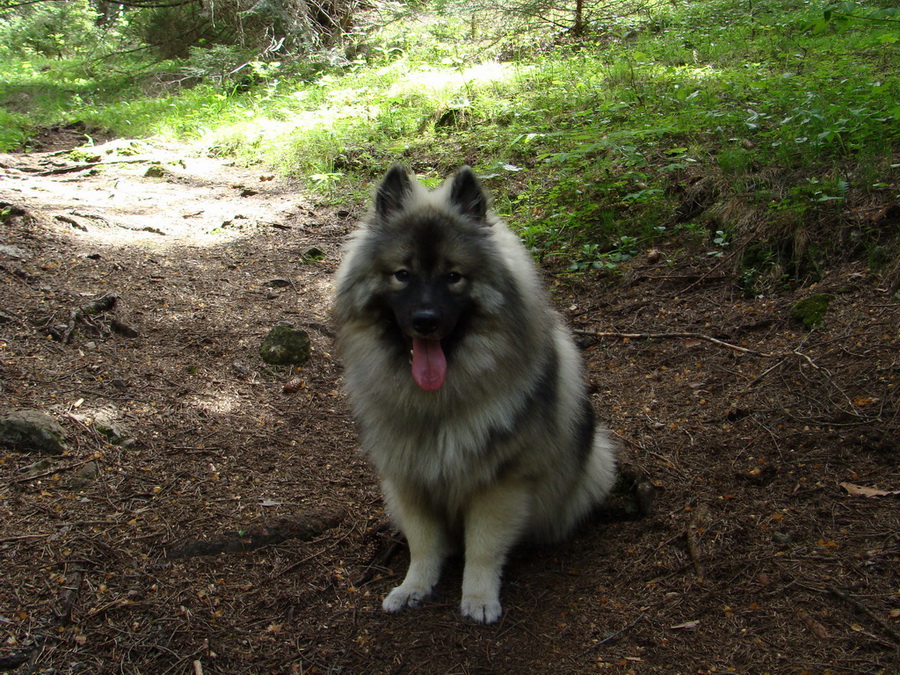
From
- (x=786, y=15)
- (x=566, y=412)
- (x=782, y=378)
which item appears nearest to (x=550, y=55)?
(x=786, y=15)

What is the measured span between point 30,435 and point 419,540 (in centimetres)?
198

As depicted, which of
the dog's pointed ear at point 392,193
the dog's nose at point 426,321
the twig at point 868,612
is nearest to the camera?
the twig at point 868,612

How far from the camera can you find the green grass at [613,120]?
486cm

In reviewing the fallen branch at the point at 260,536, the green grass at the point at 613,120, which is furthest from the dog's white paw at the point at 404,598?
the green grass at the point at 613,120

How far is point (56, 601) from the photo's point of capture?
7.84 ft

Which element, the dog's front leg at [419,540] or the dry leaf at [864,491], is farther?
the dog's front leg at [419,540]

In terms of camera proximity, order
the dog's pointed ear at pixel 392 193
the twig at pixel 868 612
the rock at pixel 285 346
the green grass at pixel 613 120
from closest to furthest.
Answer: the twig at pixel 868 612, the dog's pointed ear at pixel 392 193, the rock at pixel 285 346, the green grass at pixel 613 120

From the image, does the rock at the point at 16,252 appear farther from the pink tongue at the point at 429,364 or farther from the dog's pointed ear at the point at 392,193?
the pink tongue at the point at 429,364

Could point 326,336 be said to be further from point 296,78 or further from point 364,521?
point 296,78

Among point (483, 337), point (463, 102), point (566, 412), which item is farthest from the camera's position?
point (463, 102)

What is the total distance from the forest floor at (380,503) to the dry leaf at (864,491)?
0.01 meters

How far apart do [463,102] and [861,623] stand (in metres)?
8.43

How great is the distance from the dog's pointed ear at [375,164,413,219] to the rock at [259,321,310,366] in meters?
1.91

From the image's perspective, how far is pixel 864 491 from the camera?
2.67 m
